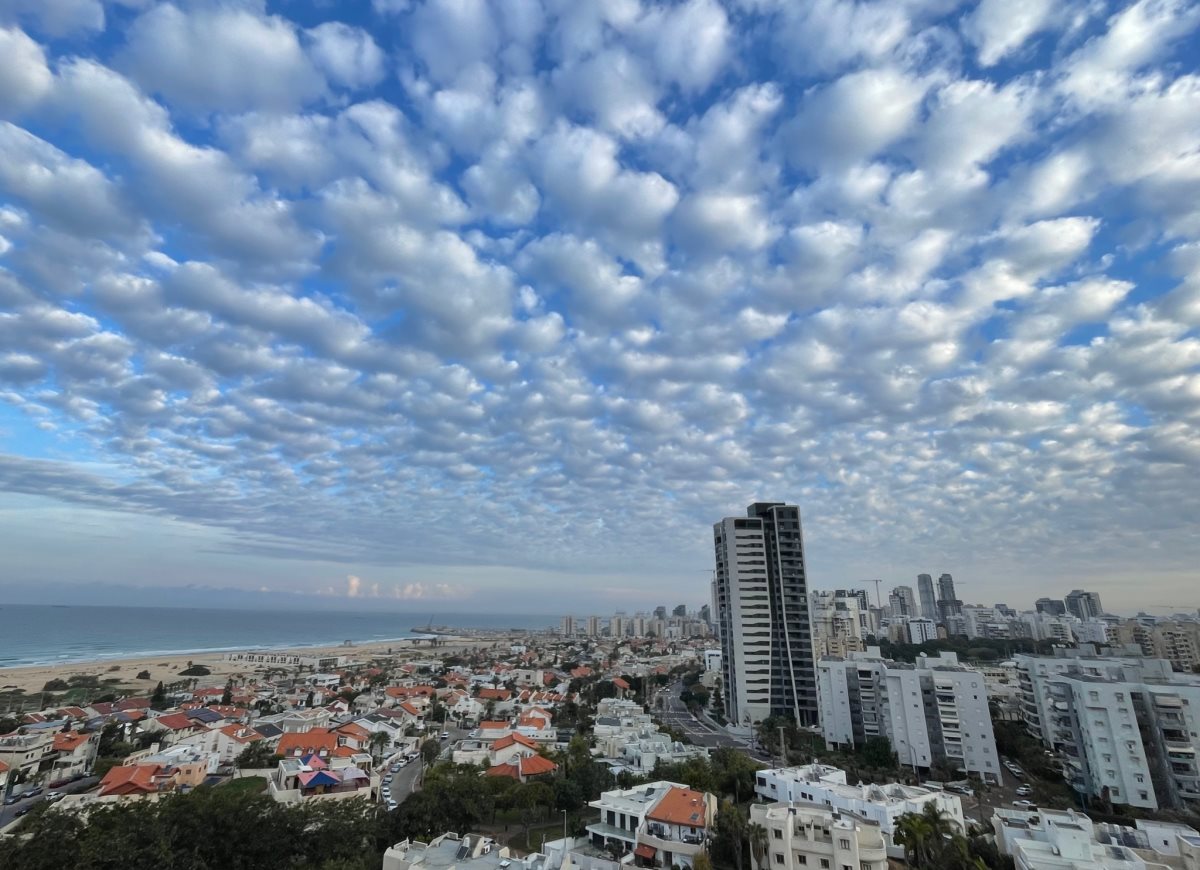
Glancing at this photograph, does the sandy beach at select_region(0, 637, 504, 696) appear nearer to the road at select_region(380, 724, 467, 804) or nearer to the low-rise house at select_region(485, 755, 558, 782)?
the road at select_region(380, 724, 467, 804)

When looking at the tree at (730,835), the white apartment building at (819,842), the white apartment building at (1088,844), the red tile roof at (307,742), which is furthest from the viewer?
the red tile roof at (307,742)

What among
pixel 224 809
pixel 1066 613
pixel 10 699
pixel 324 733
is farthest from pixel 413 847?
pixel 1066 613

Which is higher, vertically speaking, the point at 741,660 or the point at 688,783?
the point at 741,660

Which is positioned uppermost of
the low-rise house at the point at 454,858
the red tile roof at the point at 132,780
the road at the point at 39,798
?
the low-rise house at the point at 454,858

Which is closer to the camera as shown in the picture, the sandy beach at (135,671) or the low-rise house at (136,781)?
the low-rise house at (136,781)

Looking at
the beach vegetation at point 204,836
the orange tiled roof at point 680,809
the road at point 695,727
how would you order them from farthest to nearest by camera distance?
the road at point 695,727 → the orange tiled roof at point 680,809 → the beach vegetation at point 204,836

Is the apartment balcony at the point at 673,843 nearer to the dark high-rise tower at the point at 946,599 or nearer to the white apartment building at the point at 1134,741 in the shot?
the white apartment building at the point at 1134,741

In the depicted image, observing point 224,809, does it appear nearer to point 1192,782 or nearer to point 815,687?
point 1192,782

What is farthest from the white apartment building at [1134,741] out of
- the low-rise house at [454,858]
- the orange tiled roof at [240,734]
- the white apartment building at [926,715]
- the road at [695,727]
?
the orange tiled roof at [240,734]
